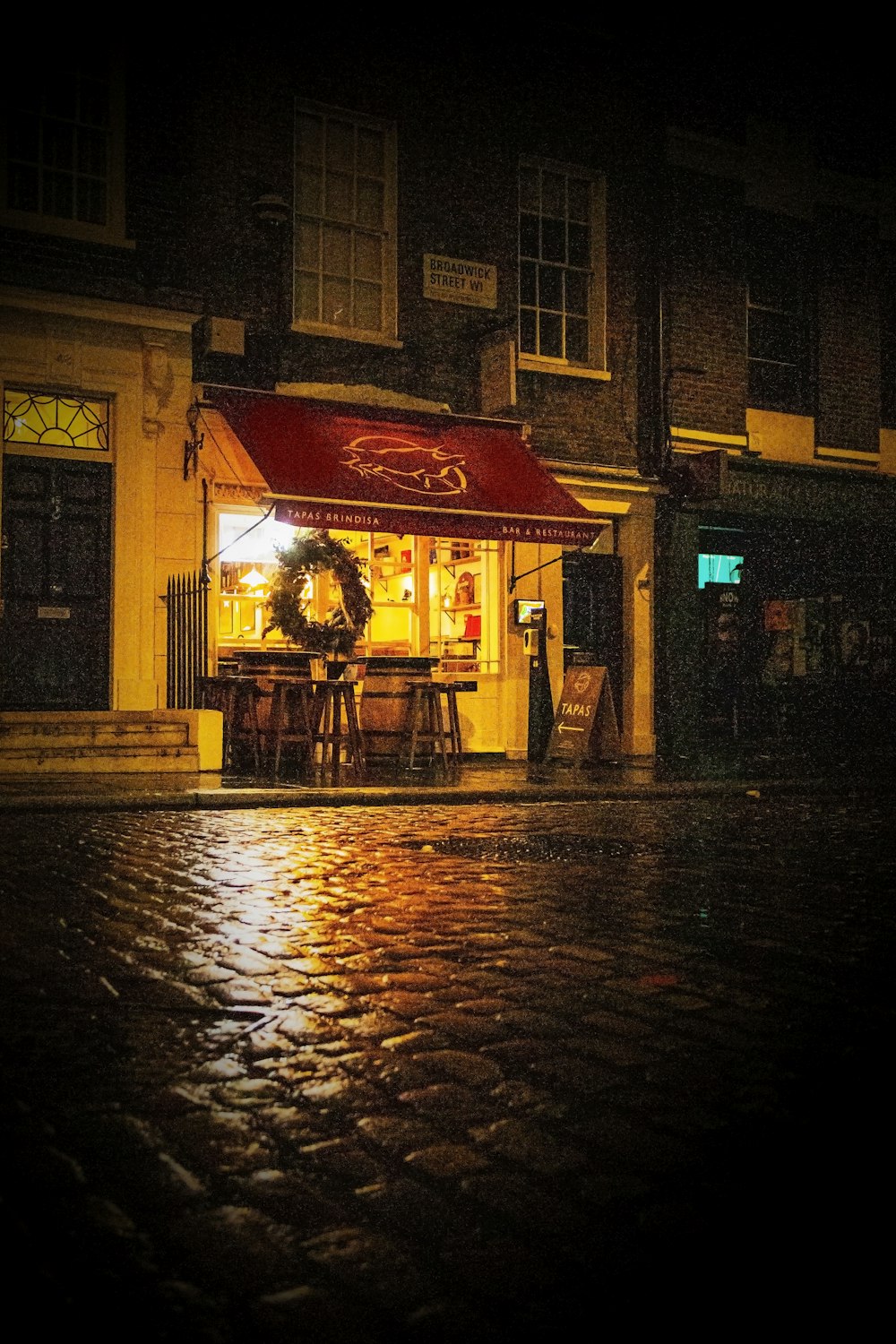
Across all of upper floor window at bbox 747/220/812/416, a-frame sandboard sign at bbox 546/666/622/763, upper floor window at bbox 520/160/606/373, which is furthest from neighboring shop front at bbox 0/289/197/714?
upper floor window at bbox 747/220/812/416

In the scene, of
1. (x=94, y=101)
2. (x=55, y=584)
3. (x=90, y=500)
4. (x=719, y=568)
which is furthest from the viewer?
(x=719, y=568)

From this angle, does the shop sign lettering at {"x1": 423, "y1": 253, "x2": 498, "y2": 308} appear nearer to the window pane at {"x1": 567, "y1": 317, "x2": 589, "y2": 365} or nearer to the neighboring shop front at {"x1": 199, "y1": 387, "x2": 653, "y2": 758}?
the window pane at {"x1": 567, "y1": 317, "x2": 589, "y2": 365}

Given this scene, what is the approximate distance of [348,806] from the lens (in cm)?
1012

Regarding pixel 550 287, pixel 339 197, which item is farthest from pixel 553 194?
pixel 339 197

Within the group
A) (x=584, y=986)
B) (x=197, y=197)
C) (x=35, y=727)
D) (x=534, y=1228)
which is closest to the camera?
(x=534, y=1228)

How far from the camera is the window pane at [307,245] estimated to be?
1458 cm

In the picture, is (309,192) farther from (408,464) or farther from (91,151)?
(408,464)

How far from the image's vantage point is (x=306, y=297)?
14.6m

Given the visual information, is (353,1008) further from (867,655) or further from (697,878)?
(867,655)

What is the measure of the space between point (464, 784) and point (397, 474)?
147 inches

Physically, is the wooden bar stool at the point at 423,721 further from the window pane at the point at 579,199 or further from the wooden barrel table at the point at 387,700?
A: the window pane at the point at 579,199

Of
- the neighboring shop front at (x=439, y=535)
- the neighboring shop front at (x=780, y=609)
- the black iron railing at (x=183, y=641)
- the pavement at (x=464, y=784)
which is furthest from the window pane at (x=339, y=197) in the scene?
the pavement at (x=464, y=784)

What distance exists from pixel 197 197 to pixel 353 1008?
11903 mm

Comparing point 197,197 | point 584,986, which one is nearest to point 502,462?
point 197,197
